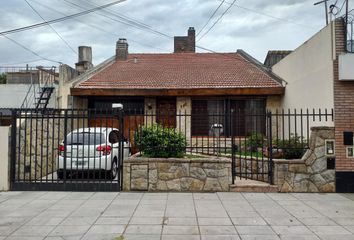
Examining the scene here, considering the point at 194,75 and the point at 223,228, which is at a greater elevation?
the point at 194,75

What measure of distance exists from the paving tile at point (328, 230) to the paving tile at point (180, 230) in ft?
6.36

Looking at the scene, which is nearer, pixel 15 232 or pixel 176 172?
pixel 15 232

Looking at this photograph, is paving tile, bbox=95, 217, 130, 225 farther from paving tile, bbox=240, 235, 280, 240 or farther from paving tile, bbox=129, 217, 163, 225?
paving tile, bbox=240, 235, 280, 240

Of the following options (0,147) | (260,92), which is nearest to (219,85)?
(260,92)

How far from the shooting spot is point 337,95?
8.22 m

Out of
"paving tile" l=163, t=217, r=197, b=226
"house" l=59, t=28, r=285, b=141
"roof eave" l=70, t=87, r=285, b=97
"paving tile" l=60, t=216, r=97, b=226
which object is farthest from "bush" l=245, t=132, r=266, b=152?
"paving tile" l=60, t=216, r=97, b=226

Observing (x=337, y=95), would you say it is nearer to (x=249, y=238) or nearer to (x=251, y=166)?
(x=251, y=166)

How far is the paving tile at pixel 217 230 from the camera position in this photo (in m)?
5.28

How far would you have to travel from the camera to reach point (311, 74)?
10.2 metres

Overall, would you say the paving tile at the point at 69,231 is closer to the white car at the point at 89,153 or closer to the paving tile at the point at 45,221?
the paving tile at the point at 45,221

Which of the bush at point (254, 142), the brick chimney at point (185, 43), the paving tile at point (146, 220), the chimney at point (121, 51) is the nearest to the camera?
the paving tile at point (146, 220)

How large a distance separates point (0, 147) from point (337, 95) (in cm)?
856

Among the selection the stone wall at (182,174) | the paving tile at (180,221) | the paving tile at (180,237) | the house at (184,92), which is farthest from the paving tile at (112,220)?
the house at (184,92)

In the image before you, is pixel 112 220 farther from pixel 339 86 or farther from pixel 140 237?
pixel 339 86
